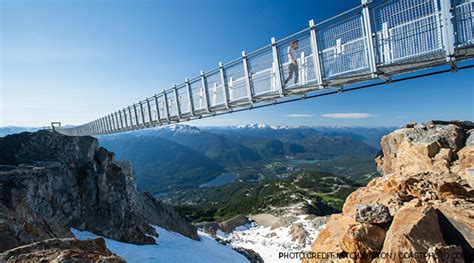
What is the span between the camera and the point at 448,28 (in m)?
6.98

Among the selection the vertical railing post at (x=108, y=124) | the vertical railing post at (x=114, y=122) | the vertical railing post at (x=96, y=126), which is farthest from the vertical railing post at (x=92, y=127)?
the vertical railing post at (x=114, y=122)

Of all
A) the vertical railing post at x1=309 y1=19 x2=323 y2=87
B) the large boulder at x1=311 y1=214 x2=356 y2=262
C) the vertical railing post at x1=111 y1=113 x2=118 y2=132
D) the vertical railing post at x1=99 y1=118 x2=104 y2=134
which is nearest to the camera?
the vertical railing post at x1=309 y1=19 x2=323 y2=87

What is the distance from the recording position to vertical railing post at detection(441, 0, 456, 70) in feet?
22.7

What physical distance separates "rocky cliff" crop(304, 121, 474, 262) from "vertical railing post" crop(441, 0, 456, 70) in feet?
15.2

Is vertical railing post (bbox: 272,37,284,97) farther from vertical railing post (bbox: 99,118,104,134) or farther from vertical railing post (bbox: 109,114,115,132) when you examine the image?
vertical railing post (bbox: 99,118,104,134)

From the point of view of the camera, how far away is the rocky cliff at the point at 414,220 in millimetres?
8336

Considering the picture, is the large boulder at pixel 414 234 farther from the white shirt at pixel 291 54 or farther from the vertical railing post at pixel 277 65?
the white shirt at pixel 291 54

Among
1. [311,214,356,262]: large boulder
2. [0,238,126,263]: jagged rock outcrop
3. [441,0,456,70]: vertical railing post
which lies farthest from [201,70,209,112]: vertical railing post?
[441,0,456,70]: vertical railing post

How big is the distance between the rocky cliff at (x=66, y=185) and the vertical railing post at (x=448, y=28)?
14.8m

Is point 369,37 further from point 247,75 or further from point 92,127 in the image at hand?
point 92,127

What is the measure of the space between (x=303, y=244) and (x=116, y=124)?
4255 centimetres

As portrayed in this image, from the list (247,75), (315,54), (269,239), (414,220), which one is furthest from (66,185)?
(269,239)

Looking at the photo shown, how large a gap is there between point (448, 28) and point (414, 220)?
522cm

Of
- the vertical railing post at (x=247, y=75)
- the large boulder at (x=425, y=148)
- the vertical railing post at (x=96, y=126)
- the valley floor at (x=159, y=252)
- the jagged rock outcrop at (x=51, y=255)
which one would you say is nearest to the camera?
the jagged rock outcrop at (x=51, y=255)
